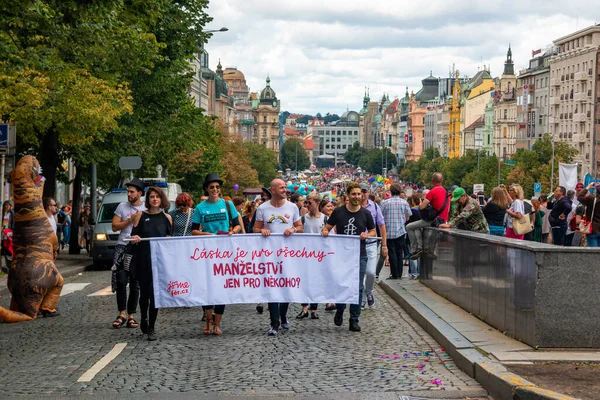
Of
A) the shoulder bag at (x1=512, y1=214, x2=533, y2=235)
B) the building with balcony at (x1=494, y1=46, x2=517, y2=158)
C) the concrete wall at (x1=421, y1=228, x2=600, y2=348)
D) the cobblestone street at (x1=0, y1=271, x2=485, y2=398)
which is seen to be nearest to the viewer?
the cobblestone street at (x1=0, y1=271, x2=485, y2=398)

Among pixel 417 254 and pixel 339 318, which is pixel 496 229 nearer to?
pixel 417 254

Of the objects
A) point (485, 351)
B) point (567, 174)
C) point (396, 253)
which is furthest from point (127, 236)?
point (567, 174)

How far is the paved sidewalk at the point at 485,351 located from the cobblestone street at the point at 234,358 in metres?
0.16

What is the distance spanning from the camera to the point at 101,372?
10.9 metres

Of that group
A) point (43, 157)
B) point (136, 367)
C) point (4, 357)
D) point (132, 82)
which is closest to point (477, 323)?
point (136, 367)

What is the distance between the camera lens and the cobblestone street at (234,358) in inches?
397

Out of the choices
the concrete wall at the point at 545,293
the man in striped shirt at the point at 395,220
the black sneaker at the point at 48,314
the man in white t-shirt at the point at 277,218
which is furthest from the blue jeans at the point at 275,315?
the man in striped shirt at the point at 395,220

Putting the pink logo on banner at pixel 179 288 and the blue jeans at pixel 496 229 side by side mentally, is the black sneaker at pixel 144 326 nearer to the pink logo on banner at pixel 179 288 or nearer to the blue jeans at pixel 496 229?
the pink logo on banner at pixel 179 288

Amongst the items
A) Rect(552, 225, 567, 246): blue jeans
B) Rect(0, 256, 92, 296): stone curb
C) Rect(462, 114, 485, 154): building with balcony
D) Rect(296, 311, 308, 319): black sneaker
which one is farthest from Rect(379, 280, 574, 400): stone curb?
Rect(462, 114, 485, 154): building with balcony

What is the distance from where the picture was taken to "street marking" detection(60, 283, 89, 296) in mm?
20953

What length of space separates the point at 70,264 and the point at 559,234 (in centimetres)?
1272

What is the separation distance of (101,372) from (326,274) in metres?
3.99

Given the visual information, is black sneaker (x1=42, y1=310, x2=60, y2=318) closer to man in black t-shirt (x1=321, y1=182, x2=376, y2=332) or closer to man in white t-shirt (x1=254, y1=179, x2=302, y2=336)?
man in white t-shirt (x1=254, y1=179, x2=302, y2=336)

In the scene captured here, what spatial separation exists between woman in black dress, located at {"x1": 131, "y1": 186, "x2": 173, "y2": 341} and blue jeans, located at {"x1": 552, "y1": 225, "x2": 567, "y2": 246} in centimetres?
1480
